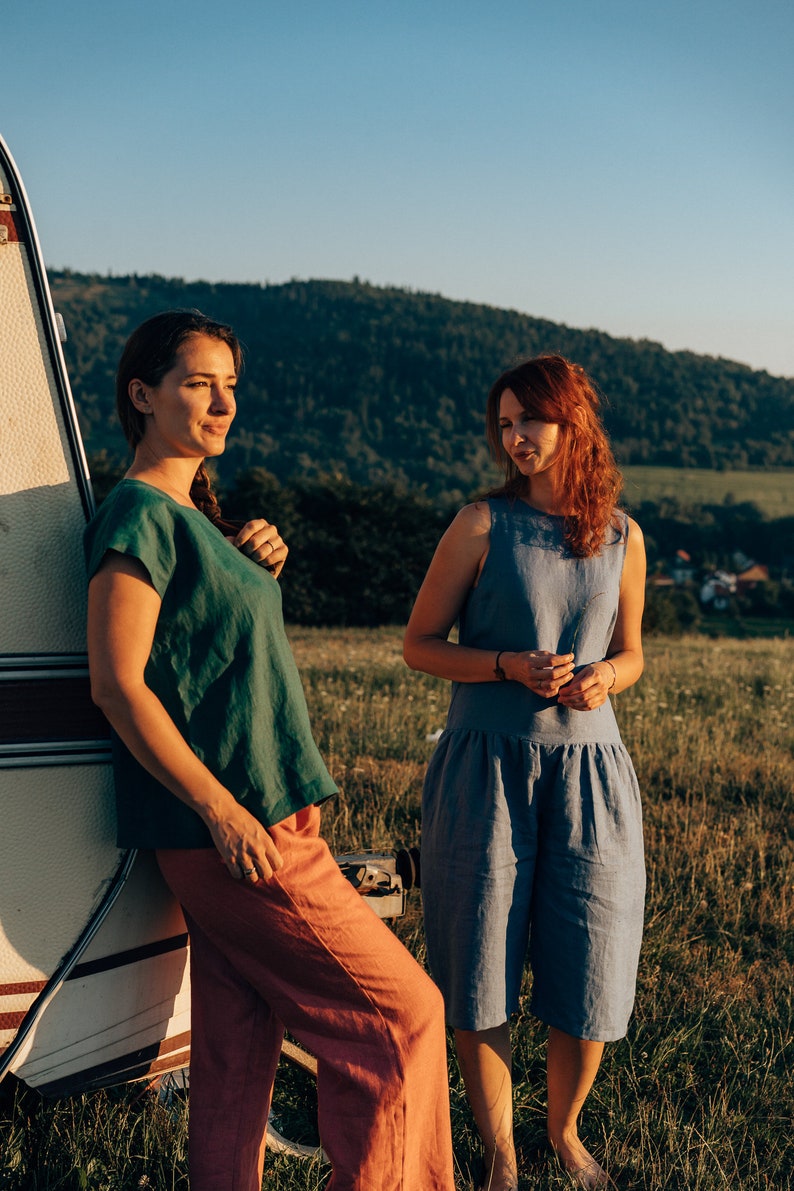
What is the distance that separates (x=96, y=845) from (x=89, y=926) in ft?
0.60

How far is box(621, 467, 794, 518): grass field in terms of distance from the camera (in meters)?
77.5

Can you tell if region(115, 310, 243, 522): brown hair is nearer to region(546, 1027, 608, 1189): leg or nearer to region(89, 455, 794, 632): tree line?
region(546, 1027, 608, 1189): leg

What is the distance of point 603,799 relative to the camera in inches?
111

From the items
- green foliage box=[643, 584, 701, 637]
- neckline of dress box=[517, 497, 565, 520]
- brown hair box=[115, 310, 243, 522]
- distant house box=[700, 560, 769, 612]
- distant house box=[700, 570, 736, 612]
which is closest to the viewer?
brown hair box=[115, 310, 243, 522]

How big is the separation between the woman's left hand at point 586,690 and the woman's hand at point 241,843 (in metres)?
1.02

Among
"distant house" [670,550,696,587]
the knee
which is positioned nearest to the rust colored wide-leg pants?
the knee

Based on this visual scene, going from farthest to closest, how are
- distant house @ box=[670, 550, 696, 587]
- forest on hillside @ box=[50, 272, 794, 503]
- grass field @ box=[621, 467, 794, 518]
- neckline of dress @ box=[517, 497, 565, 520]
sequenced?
forest on hillside @ box=[50, 272, 794, 503], grass field @ box=[621, 467, 794, 518], distant house @ box=[670, 550, 696, 587], neckline of dress @ box=[517, 497, 565, 520]

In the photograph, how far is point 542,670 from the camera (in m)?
2.70

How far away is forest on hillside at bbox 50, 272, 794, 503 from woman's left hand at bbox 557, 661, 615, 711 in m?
71.0

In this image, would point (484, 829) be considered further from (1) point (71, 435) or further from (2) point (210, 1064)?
(1) point (71, 435)

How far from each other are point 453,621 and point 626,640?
21.8 inches

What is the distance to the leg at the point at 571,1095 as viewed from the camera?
9.34 feet

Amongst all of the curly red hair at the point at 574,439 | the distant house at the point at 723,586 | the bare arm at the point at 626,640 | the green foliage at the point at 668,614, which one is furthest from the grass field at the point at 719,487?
the curly red hair at the point at 574,439

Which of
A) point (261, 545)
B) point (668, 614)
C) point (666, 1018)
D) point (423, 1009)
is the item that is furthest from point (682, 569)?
point (423, 1009)
